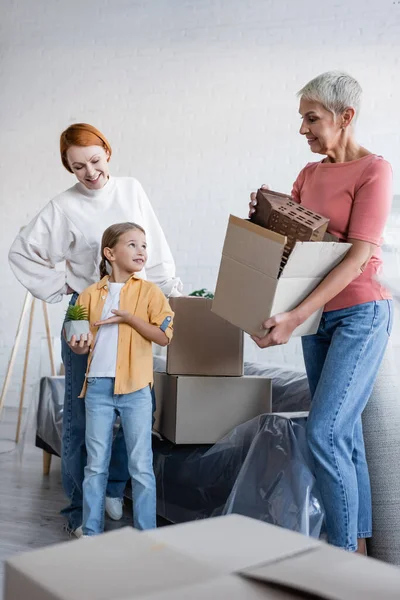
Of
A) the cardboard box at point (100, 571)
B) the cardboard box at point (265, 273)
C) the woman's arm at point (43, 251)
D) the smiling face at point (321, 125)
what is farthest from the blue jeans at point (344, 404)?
the cardboard box at point (100, 571)

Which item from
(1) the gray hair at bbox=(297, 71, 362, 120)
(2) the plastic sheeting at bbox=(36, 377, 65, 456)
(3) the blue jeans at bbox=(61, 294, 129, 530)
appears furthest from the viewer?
(2) the plastic sheeting at bbox=(36, 377, 65, 456)

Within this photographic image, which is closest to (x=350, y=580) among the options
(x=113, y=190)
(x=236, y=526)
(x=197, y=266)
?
(x=236, y=526)

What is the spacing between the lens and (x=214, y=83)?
4.96 metres

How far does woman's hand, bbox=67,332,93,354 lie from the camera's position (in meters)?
2.11

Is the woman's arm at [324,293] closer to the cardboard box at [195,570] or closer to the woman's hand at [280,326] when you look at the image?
the woman's hand at [280,326]

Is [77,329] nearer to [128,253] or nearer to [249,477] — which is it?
[128,253]

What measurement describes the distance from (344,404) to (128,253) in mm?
845

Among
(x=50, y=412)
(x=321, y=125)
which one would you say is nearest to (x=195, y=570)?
(x=321, y=125)

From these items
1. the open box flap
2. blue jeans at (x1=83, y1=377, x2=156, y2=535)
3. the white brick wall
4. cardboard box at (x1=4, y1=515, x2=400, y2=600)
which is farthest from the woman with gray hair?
the white brick wall

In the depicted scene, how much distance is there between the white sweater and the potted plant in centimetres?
22

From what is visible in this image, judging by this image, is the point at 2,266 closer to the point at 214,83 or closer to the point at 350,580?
the point at 214,83

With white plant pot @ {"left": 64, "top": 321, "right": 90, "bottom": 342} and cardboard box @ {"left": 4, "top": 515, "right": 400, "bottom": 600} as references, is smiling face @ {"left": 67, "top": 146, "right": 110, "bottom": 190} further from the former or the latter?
cardboard box @ {"left": 4, "top": 515, "right": 400, "bottom": 600}

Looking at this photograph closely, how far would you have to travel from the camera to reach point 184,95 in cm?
505

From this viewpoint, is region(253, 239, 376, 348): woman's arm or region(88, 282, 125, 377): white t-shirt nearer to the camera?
region(253, 239, 376, 348): woman's arm
